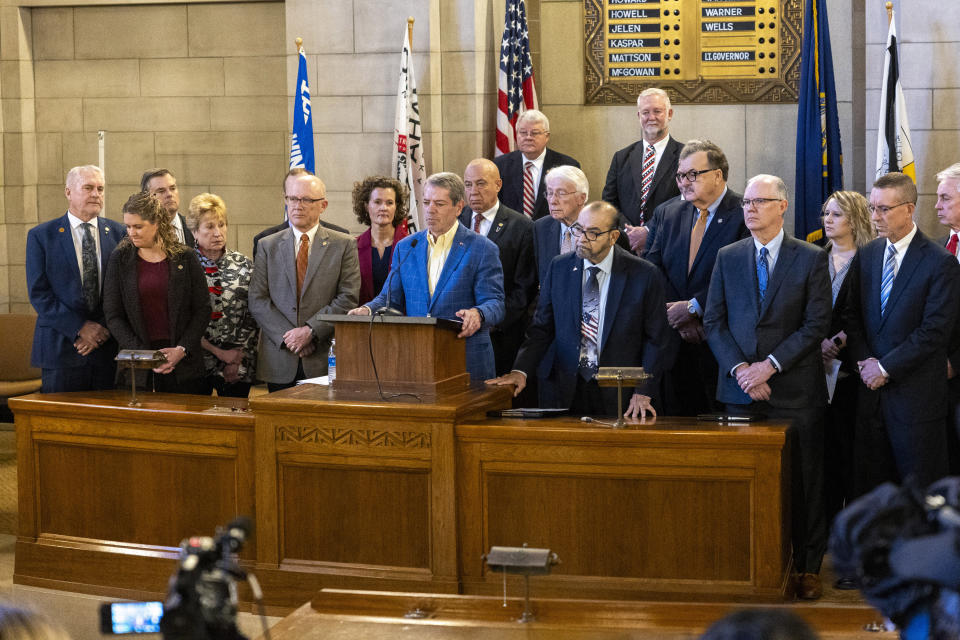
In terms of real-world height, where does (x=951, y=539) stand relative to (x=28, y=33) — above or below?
below

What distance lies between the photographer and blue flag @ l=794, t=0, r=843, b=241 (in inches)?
272

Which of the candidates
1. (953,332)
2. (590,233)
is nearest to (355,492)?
(590,233)

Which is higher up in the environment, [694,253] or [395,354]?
[694,253]

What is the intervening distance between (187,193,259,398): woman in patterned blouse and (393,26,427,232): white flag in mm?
1810

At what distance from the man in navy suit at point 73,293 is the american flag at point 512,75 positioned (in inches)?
107

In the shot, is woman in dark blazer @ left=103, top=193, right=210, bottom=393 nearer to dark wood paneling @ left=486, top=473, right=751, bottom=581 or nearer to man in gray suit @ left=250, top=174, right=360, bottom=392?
man in gray suit @ left=250, top=174, right=360, bottom=392

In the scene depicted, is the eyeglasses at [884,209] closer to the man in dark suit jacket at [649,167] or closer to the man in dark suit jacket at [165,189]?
the man in dark suit jacket at [649,167]

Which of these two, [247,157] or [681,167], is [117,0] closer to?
[247,157]

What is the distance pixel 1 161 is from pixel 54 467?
445 centimetres

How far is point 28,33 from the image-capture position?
336 inches

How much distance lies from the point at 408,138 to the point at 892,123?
287 centimetres

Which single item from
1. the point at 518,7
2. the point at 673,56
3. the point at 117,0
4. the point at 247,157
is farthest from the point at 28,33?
the point at 673,56

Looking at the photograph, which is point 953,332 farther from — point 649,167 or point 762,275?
point 649,167

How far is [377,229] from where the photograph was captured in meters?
5.83
